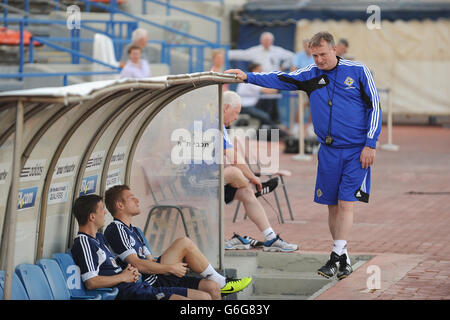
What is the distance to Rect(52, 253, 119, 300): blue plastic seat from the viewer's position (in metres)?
6.55

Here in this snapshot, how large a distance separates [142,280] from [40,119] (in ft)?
5.76

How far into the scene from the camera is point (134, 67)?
16.0 meters

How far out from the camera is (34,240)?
265 inches

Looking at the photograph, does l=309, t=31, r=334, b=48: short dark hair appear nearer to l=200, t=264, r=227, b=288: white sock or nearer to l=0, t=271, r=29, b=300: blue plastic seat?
A: l=200, t=264, r=227, b=288: white sock

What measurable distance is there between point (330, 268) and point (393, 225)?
3189mm

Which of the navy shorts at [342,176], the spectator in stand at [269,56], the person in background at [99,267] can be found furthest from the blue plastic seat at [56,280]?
the spectator in stand at [269,56]

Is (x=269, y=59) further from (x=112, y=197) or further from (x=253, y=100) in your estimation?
(x=112, y=197)

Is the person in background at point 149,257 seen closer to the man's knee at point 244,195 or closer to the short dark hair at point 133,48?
the man's knee at point 244,195

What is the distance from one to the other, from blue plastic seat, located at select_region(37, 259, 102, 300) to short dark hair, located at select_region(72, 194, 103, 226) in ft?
1.24

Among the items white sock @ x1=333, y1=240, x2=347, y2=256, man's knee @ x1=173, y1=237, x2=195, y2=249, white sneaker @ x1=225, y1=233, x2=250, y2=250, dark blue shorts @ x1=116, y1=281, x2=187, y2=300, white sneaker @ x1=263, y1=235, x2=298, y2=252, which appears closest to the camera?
dark blue shorts @ x1=116, y1=281, x2=187, y2=300

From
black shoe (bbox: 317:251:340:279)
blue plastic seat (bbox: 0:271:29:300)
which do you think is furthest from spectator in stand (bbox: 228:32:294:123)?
blue plastic seat (bbox: 0:271:29:300)
